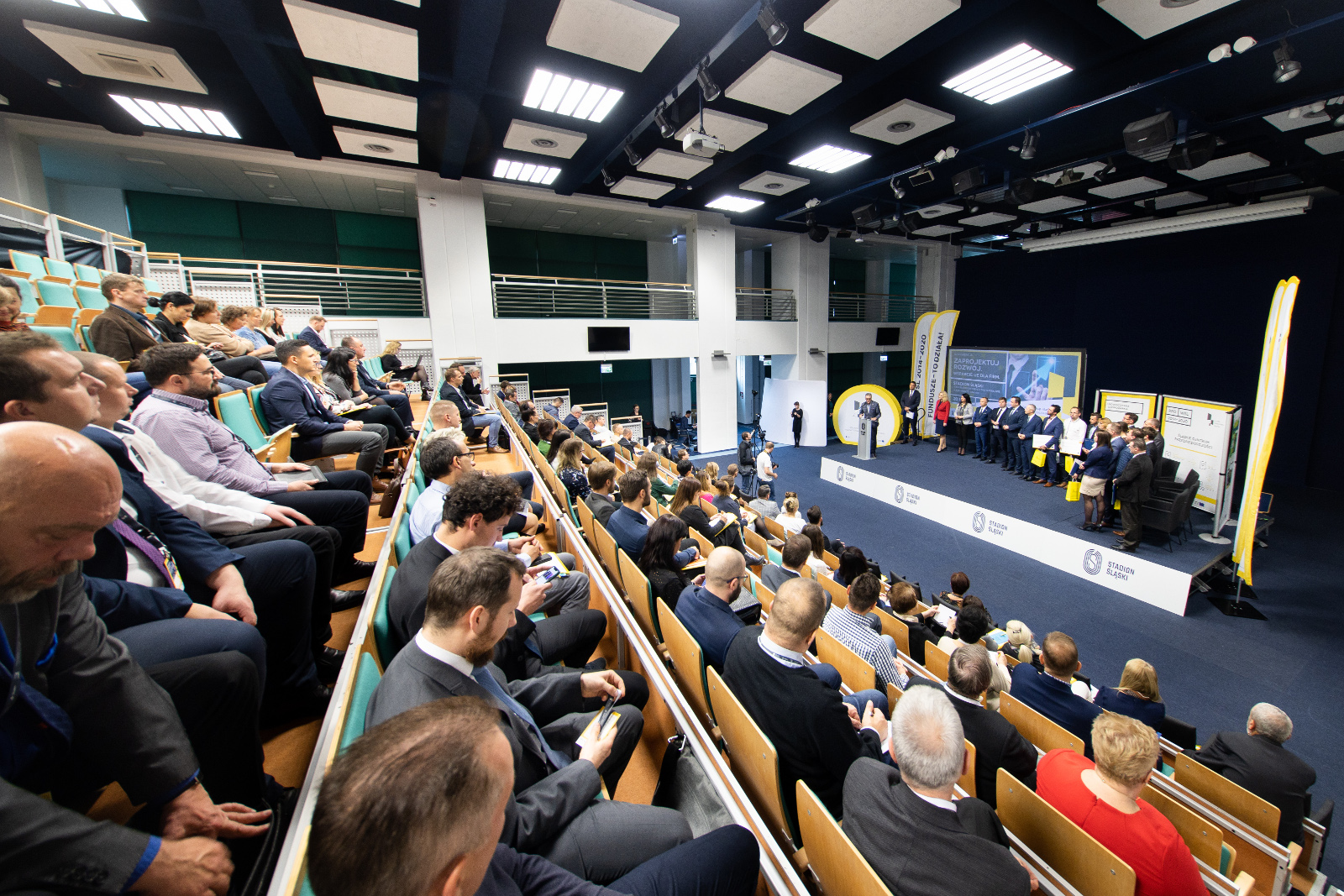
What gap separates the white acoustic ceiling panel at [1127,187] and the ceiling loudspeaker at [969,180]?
3022 mm

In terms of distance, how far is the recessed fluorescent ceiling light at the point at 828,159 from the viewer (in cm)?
691

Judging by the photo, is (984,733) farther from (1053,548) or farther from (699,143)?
(699,143)

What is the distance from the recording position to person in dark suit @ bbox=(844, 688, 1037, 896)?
1.21 meters

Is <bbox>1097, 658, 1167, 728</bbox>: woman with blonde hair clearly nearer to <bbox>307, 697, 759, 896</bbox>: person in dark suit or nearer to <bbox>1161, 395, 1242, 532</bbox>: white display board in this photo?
<bbox>307, 697, 759, 896</bbox>: person in dark suit

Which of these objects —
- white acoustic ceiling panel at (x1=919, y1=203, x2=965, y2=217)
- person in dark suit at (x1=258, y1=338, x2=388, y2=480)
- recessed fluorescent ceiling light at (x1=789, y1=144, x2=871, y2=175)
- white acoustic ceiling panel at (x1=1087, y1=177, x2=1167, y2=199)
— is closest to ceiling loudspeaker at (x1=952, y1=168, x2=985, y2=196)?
recessed fluorescent ceiling light at (x1=789, y1=144, x2=871, y2=175)

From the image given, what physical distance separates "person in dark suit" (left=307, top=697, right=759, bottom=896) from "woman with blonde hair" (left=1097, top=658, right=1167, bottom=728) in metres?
3.29

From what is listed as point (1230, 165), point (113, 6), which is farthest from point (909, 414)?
point (113, 6)

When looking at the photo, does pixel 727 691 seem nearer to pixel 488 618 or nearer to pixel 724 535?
pixel 488 618

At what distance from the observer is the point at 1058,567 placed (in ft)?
19.4

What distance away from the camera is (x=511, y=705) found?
138cm

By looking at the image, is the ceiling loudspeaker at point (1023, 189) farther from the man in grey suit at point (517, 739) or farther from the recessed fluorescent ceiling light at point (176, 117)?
the recessed fluorescent ceiling light at point (176, 117)

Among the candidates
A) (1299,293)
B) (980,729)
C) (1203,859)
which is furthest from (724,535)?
(1299,293)

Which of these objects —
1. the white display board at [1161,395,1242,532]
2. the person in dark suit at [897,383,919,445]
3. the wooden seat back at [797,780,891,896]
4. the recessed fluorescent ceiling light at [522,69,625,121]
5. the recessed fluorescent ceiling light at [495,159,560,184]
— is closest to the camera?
the wooden seat back at [797,780,891,896]

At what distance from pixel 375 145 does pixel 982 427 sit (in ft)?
40.8
